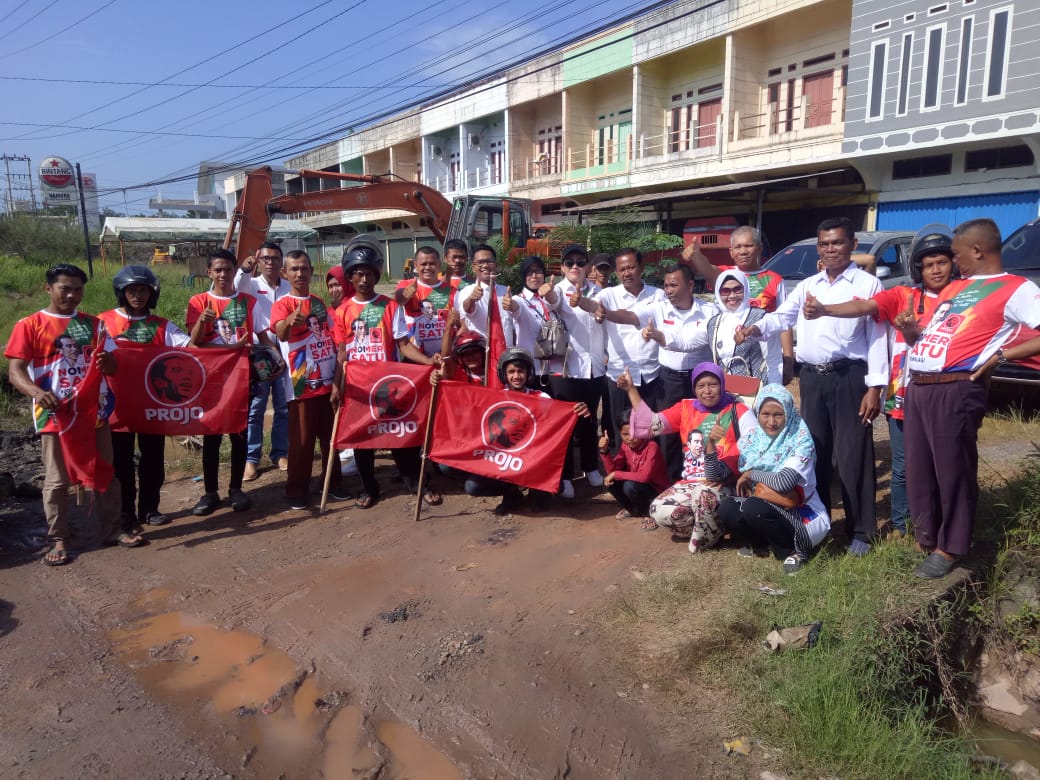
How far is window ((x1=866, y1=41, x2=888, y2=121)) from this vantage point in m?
15.2

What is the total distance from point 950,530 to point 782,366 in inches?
65.5

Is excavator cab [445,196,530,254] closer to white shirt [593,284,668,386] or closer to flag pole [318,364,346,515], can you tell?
white shirt [593,284,668,386]

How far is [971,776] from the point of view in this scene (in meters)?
3.12

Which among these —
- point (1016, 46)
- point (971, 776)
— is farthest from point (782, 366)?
point (1016, 46)

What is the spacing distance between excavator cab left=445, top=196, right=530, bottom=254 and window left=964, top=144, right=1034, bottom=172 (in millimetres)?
9418

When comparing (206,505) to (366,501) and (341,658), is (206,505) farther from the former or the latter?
(341,658)

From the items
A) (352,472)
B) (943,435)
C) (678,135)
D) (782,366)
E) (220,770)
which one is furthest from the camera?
(678,135)

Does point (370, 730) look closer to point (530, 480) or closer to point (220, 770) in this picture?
point (220, 770)

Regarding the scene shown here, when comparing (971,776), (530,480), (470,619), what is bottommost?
(971,776)

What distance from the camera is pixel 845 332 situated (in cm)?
430

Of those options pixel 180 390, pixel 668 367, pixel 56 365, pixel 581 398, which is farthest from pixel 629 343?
pixel 56 365

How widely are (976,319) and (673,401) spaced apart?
2097mm

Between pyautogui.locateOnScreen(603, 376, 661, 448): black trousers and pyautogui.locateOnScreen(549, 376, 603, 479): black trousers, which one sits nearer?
pyautogui.locateOnScreen(603, 376, 661, 448): black trousers

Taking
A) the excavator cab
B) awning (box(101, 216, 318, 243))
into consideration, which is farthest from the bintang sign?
the excavator cab
